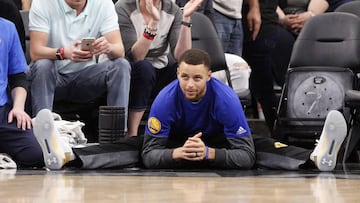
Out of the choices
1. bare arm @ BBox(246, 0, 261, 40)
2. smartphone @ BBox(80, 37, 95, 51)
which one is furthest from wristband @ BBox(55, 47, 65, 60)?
bare arm @ BBox(246, 0, 261, 40)

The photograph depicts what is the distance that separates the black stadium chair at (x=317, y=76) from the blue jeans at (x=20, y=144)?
204 cm

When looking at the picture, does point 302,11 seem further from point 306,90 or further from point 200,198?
point 200,198

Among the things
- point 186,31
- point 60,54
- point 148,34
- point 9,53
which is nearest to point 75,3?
point 60,54

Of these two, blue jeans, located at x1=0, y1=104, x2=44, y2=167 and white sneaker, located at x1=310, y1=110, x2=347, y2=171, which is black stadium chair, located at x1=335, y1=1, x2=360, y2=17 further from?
blue jeans, located at x1=0, y1=104, x2=44, y2=167

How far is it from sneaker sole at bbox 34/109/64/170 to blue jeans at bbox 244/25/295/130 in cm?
232

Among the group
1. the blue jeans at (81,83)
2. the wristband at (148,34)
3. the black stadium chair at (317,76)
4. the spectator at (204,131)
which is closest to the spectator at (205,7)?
the black stadium chair at (317,76)

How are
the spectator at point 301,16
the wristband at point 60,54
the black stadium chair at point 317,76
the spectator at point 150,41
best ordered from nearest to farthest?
the wristband at point 60,54 → the spectator at point 150,41 → the black stadium chair at point 317,76 → the spectator at point 301,16

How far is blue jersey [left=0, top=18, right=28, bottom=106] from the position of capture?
21.2ft

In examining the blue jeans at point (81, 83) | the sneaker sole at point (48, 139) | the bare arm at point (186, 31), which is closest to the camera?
the sneaker sole at point (48, 139)

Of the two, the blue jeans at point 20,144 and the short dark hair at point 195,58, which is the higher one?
the short dark hair at point 195,58

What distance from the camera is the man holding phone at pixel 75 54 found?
6.67 meters

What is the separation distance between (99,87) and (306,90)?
1.71 m

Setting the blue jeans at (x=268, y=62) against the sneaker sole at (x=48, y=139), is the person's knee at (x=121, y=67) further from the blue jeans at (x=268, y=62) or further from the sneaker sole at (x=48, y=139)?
the blue jeans at (x=268, y=62)

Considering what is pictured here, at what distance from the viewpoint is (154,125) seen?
20.2 feet
